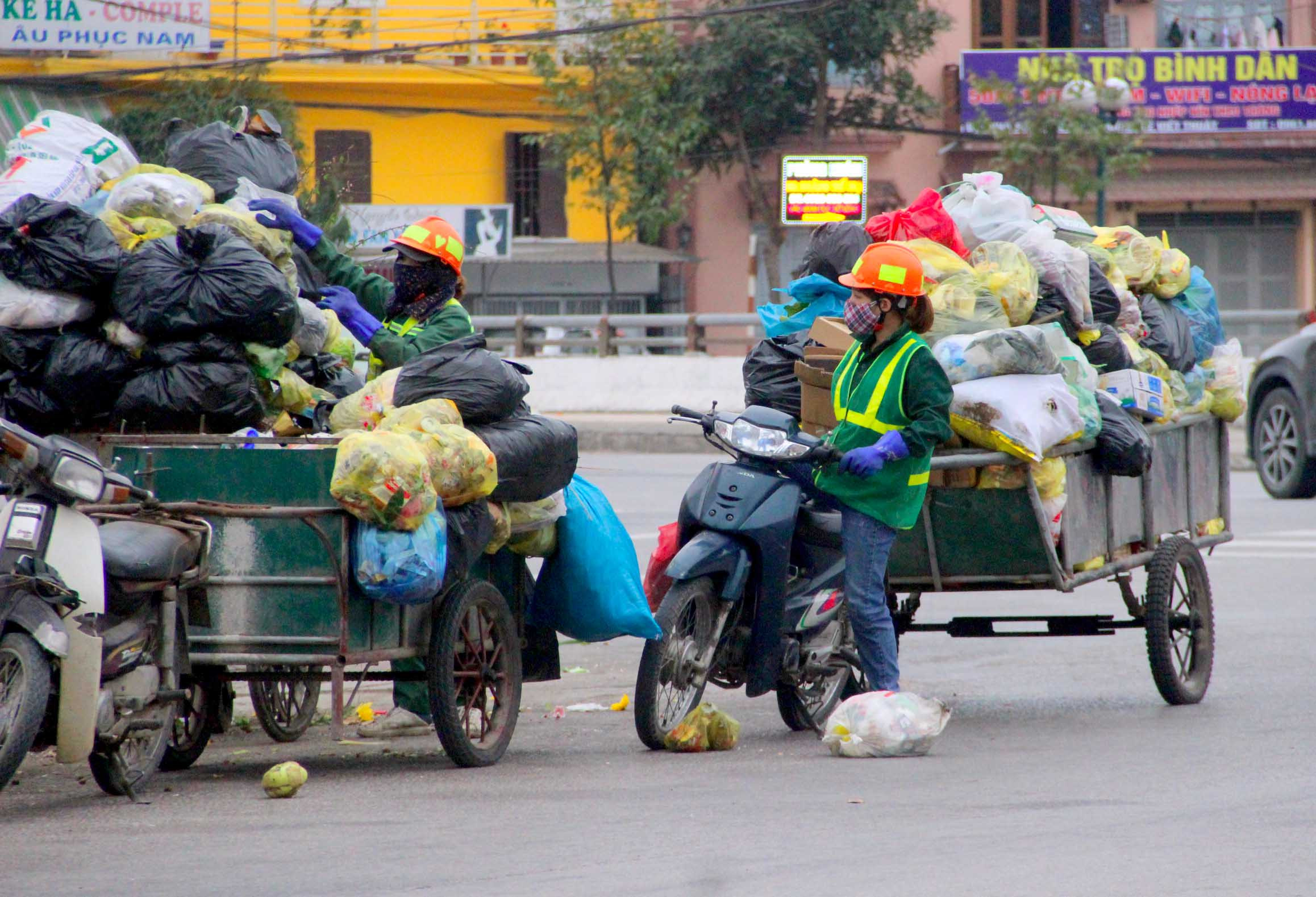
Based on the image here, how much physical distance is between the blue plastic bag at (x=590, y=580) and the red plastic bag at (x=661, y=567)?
0.14 metres

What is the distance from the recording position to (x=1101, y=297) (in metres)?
7.92

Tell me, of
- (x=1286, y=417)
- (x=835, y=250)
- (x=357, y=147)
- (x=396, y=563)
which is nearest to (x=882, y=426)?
(x=835, y=250)

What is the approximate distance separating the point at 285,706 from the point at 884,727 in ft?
7.80

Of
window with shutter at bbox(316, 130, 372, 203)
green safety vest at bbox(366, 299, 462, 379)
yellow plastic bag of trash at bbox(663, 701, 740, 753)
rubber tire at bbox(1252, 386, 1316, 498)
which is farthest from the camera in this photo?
window with shutter at bbox(316, 130, 372, 203)

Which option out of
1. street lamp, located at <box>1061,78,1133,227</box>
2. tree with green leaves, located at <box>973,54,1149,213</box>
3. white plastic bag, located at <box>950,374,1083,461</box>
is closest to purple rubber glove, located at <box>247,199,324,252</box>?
white plastic bag, located at <box>950,374,1083,461</box>

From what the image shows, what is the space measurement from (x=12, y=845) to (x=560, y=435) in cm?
231

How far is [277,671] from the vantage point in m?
5.92

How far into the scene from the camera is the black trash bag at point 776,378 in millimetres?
7539

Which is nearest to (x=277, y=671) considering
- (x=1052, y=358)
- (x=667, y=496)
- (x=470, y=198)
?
(x=1052, y=358)

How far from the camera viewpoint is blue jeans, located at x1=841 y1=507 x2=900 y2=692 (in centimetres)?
662

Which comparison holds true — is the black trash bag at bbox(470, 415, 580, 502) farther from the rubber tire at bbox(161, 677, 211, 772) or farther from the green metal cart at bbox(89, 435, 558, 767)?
the rubber tire at bbox(161, 677, 211, 772)

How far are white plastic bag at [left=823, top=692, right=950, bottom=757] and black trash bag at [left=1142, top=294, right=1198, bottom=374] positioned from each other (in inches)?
101

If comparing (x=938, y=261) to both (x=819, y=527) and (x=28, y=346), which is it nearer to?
(x=819, y=527)

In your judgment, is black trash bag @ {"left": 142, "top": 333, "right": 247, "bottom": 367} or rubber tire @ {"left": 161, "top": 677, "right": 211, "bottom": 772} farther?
rubber tire @ {"left": 161, "top": 677, "right": 211, "bottom": 772}
